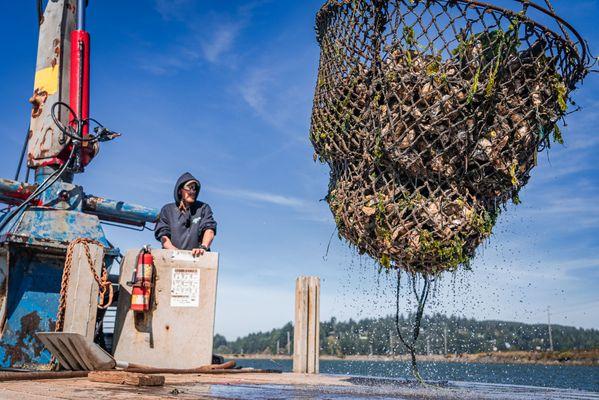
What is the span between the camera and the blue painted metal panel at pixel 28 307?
6680 millimetres

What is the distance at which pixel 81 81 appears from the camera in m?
8.01

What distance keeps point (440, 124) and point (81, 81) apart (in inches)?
220

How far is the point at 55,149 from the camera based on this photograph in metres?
7.77

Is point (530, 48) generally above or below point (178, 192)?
above

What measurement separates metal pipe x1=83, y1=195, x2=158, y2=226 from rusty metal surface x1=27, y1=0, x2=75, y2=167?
83 cm

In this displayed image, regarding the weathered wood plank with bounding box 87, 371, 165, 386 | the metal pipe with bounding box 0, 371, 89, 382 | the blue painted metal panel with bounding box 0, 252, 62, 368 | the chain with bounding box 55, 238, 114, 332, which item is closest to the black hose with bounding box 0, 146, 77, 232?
the blue painted metal panel with bounding box 0, 252, 62, 368

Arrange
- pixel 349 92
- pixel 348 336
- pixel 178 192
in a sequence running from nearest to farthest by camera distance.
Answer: pixel 349 92 < pixel 178 192 < pixel 348 336

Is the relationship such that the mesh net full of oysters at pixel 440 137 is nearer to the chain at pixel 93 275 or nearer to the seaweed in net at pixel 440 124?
the seaweed in net at pixel 440 124

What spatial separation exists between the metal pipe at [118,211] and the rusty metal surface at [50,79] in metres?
0.83

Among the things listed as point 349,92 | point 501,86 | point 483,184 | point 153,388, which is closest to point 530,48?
point 501,86

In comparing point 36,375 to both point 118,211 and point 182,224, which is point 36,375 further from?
point 118,211

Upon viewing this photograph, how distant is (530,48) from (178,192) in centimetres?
453

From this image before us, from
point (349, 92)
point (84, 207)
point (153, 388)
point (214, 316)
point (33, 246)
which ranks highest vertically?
point (349, 92)

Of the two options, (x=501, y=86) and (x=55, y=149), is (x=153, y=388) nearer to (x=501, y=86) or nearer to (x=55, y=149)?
(x=501, y=86)
